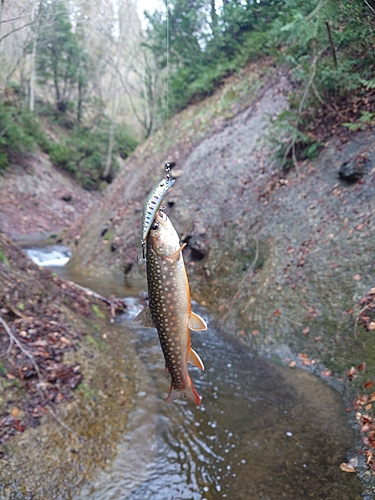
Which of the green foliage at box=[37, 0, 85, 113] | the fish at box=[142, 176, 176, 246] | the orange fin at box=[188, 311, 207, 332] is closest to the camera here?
the fish at box=[142, 176, 176, 246]

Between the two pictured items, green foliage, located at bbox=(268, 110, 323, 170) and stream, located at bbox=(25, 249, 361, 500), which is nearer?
stream, located at bbox=(25, 249, 361, 500)

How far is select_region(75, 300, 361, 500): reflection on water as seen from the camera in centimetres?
361

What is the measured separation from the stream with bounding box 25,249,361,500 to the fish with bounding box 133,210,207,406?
190 centimetres

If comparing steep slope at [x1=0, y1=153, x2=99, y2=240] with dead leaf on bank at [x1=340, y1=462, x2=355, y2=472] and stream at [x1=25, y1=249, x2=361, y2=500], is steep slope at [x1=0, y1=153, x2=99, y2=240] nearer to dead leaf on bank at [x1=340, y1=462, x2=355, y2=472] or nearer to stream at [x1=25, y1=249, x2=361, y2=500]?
stream at [x1=25, y1=249, x2=361, y2=500]

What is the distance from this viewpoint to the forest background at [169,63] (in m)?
6.61

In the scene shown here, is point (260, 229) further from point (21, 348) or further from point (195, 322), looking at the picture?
point (195, 322)

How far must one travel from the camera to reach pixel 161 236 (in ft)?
6.54

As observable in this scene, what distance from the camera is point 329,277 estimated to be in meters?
6.14

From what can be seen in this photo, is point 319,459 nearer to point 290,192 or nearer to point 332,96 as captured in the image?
point 290,192

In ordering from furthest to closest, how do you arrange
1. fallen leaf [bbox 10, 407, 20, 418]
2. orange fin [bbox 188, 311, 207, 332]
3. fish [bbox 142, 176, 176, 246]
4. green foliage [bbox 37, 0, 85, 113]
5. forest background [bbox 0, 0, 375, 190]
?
green foliage [bbox 37, 0, 85, 113] < forest background [bbox 0, 0, 375, 190] < fallen leaf [bbox 10, 407, 20, 418] < orange fin [bbox 188, 311, 207, 332] < fish [bbox 142, 176, 176, 246]

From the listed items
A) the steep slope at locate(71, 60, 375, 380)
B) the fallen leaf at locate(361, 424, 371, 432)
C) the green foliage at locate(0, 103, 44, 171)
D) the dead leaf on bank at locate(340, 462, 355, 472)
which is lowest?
the fallen leaf at locate(361, 424, 371, 432)

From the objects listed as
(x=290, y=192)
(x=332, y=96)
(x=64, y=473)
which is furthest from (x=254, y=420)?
(x=332, y=96)

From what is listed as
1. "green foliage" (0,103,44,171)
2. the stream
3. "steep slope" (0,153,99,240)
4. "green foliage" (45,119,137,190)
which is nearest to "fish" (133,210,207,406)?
the stream

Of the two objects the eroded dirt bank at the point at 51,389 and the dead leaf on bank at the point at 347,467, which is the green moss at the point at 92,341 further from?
the dead leaf on bank at the point at 347,467
